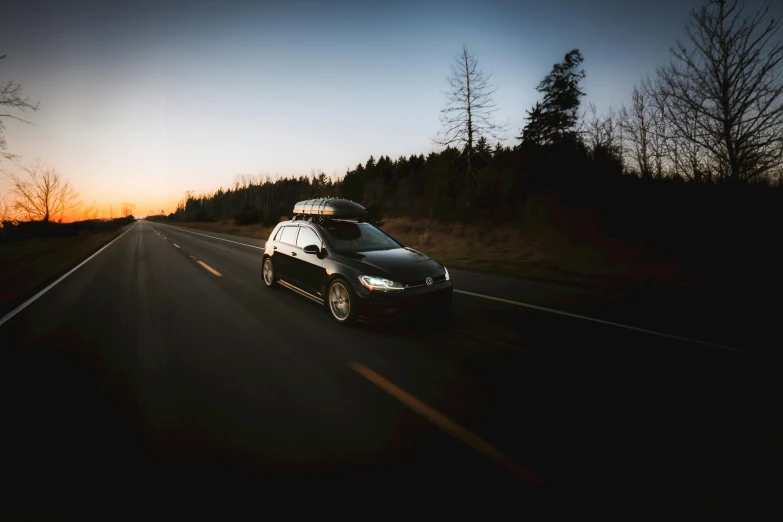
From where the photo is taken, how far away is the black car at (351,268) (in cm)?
481

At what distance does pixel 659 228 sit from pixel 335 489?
47.6ft

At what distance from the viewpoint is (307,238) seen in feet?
21.6

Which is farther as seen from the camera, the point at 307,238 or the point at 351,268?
the point at 307,238

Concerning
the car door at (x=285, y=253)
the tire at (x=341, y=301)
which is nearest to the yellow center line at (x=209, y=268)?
the car door at (x=285, y=253)

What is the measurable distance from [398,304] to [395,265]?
2.19 feet

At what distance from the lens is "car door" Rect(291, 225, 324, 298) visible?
5964mm

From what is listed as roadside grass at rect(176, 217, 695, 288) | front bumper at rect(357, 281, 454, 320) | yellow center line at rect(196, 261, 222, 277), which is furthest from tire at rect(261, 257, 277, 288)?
roadside grass at rect(176, 217, 695, 288)

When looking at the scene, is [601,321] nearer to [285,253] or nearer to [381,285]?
[381,285]

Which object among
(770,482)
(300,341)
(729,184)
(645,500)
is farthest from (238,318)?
(729,184)

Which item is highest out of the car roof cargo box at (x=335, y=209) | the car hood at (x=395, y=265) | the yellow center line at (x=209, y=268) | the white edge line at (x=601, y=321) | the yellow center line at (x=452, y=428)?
the car roof cargo box at (x=335, y=209)

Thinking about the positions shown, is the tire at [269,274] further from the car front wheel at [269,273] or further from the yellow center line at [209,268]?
the yellow center line at [209,268]

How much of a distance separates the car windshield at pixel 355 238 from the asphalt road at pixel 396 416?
→ 1484 millimetres

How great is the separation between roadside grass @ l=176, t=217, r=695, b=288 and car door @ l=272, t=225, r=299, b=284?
583 cm

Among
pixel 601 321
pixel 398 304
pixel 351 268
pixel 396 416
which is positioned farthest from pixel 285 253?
pixel 601 321
